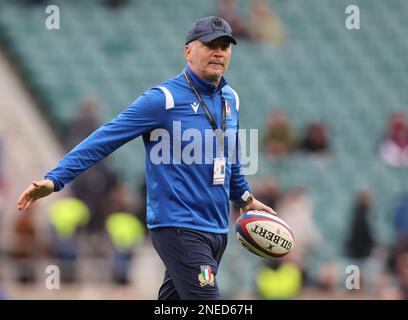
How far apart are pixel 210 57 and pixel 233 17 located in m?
9.53

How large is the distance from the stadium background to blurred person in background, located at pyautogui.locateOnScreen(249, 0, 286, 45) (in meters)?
0.13

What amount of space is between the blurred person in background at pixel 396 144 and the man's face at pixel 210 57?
330 inches

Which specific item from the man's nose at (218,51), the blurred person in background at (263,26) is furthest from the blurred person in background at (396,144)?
the man's nose at (218,51)

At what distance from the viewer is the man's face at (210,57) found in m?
6.52

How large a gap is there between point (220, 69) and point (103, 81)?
9029mm

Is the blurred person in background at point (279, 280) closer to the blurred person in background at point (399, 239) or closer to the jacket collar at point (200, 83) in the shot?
the blurred person in background at point (399, 239)

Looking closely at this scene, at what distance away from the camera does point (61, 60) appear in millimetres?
15602

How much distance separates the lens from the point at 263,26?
1656cm

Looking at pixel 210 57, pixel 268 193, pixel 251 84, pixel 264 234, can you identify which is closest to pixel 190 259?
pixel 264 234

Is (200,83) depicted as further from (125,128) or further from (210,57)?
(125,128)

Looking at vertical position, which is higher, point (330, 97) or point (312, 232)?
point (330, 97)

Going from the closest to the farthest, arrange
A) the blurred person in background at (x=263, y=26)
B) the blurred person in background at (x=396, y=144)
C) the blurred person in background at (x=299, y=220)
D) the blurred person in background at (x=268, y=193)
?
1. the blurred person in background at (x=268, y=193)
2. the blurred person in background at (x=299, y=220)
3. the blurred person in background at (x=396, y=144)
4. the blurred person in background at (x=263, y=26)

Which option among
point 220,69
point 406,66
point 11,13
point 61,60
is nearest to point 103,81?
point 61,60
